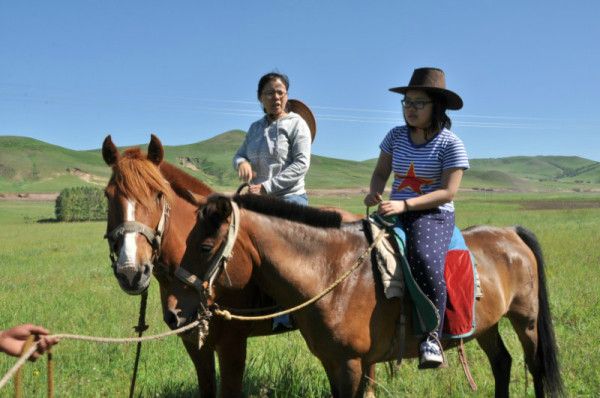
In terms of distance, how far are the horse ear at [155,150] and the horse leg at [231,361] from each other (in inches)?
57.9

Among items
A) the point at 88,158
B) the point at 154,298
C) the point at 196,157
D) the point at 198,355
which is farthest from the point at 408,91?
the point at 196,157

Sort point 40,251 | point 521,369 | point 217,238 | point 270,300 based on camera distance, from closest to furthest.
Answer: point 217,238, point 270,300, point 521,369, point 40,251

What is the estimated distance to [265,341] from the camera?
7.19 metres

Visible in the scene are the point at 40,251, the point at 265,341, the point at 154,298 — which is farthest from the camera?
the point at 40,251

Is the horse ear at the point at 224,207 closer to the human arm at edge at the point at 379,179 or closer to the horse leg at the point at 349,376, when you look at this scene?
the horse leg at the point at 349,376

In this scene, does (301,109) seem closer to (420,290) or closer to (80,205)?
(420,290)

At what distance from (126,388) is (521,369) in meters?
4.54

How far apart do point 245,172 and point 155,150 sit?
968 millimetres

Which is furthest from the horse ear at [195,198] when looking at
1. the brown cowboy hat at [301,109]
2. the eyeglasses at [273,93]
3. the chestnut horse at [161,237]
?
the brown cowboy hat at [301,109]

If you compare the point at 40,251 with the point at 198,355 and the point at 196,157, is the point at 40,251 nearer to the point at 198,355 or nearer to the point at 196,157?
the point at 198,355

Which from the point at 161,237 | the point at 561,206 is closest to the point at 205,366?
the point at 161,237

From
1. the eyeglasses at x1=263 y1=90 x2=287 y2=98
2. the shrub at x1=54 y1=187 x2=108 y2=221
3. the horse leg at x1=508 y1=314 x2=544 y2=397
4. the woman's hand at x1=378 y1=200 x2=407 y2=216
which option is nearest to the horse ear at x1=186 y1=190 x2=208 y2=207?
the eyeglasses at x1=263 y1=90 x2=287 y2=98

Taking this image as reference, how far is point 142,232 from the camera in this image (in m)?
3.25

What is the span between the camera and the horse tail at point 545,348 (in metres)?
4.89
